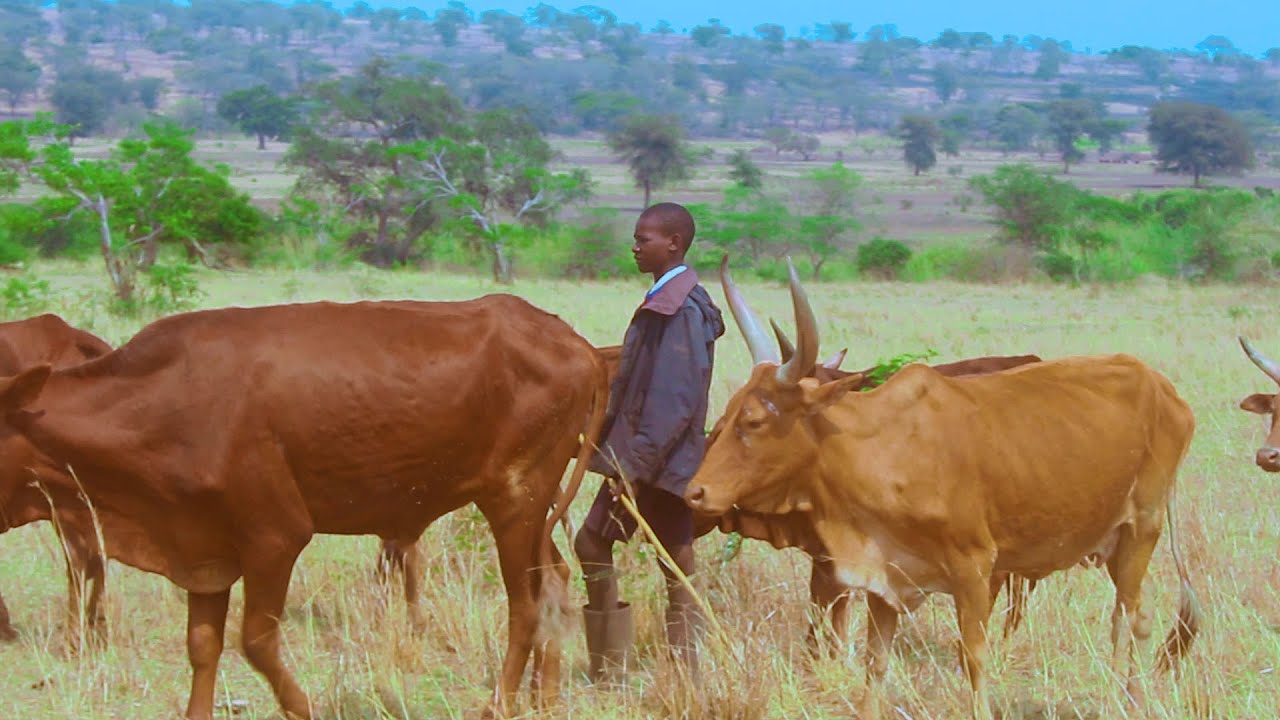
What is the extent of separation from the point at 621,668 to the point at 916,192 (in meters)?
59.8

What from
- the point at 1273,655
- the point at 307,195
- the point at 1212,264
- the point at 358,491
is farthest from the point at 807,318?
the point at 307,195

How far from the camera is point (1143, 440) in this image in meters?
5.51

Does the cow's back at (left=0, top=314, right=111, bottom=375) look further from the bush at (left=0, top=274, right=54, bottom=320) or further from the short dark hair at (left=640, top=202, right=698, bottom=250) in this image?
the bush at (left=0, top=274, right=54, bottom=320)

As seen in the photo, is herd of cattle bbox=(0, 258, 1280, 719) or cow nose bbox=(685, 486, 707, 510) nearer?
cow nose bbox=(685, 486, 707, 510)

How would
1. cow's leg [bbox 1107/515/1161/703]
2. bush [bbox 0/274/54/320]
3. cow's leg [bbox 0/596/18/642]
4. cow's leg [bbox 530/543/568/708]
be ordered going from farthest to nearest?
bush [bbox 0/274/54/320] → cow's leg [bbox 0/596/18/642] → cow's leg [bbox 1107/515/1161/703] → cow's leg [bbox 530/543/568/708]

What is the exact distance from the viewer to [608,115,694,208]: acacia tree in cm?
5212

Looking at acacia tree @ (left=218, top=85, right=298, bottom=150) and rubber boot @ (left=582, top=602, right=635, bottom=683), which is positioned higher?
rubber boot @ (left=582, top=602, right=635, bottom=683)

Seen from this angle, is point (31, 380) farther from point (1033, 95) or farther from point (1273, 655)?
point (1033, 95)

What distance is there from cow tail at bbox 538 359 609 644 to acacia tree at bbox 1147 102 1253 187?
198 feet

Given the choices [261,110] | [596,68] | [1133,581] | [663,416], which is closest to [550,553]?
[663,416]

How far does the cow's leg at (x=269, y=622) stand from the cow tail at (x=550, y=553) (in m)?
0.82

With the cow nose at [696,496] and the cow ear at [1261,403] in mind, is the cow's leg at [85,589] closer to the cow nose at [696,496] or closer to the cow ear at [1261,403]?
the cow nose at [696,496]

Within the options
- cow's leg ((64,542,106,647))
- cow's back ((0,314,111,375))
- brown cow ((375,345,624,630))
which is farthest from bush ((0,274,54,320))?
brown cow ((375,345,624,630))

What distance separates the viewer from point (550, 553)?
5586mm
